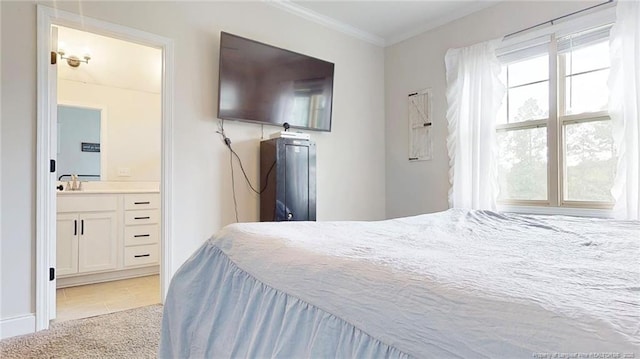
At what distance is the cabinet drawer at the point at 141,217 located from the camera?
364 centimetres

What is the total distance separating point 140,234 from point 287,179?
1.86m

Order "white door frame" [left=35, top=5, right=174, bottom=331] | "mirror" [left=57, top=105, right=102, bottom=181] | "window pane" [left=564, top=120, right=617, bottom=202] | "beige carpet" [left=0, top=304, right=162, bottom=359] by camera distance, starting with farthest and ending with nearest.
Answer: "mirror" [left=57, top=105, right=102, bottom=181], "window pane" [left=564, top=120, right=617, bottom=202], "white door frame" [left=35, top=5, right=174, bottom=331], "beige carpet" [left=0, top=304, right=162, bottom=359]

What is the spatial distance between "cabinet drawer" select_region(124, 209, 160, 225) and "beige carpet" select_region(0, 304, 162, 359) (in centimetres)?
137

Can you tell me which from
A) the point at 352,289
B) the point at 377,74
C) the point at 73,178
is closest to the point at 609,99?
the point at 377,74

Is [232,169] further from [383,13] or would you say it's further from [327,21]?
[383,13]

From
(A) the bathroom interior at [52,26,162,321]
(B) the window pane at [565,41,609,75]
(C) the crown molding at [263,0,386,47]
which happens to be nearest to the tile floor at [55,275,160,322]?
(A) the bathroom interior at [52,26,162,321]

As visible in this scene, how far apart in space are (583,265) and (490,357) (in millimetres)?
513

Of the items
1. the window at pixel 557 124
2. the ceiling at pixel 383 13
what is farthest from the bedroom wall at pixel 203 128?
the window at pixel 557 124

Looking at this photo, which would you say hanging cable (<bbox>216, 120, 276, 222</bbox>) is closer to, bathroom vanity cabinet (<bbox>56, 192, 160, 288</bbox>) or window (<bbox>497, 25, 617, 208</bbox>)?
bathroom vanity cabinet (<bbox>56, 192, 160, 288</bbox>)

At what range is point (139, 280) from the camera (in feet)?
11.8

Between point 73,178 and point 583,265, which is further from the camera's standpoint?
point 73,178

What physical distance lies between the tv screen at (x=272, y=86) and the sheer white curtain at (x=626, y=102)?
7.47ft

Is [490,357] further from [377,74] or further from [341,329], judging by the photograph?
[377,74]

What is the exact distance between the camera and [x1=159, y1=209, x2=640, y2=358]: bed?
53cm
